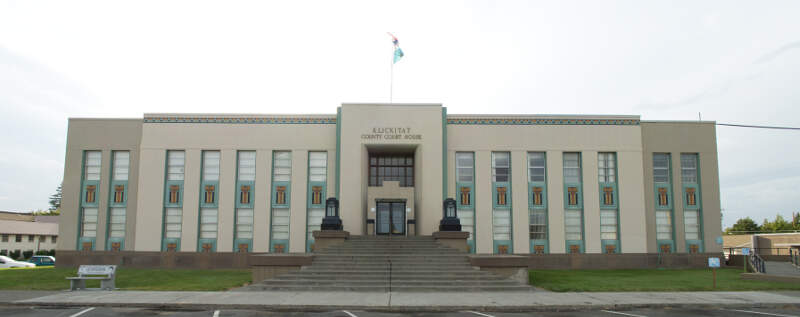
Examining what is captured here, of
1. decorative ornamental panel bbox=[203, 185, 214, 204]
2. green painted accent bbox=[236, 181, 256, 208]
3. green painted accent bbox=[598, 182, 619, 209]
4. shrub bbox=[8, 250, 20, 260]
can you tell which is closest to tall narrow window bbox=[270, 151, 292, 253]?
green painted accent bbox=[236, 181, 256, 208]

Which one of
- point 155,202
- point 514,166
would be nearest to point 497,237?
point 514,166

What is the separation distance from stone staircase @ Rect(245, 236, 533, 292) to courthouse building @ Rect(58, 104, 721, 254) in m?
7.36

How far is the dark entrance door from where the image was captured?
32.4 meters

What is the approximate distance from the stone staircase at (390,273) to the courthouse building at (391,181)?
7365 millimetres

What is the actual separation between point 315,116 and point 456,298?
18.4 m

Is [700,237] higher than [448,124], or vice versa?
[448,124]

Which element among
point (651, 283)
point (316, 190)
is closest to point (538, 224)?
point (651, 283)

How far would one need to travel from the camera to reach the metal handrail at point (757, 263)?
26.0 metres

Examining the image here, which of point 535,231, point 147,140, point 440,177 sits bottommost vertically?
point 535,231

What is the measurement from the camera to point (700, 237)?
33.2 m

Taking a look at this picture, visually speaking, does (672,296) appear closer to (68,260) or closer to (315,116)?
(315,116)

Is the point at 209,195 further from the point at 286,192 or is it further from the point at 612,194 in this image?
the point at 612,194

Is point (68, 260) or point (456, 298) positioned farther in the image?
point (68, 260)

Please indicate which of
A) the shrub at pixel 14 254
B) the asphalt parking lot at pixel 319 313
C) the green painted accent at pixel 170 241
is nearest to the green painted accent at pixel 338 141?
the green painted accent at pixel 170 241
